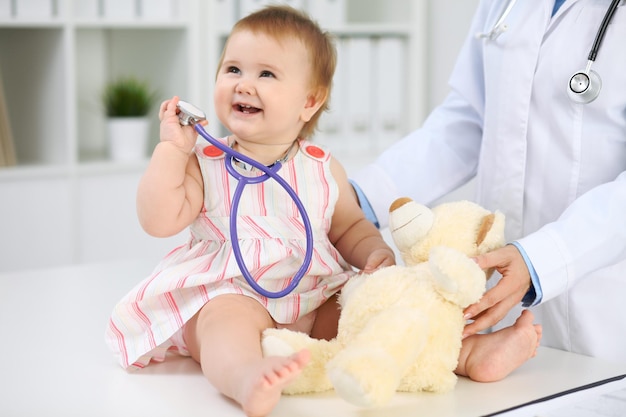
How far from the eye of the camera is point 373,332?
0.85 meters

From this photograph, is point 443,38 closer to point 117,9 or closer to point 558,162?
point 117,9

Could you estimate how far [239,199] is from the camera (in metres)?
1.01

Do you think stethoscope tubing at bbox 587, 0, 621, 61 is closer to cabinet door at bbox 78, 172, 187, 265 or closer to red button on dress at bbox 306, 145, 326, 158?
red button on dress at bbox 306, 145, 326, 158

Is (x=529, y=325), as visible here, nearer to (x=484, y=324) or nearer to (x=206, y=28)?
(x=484, y=324)

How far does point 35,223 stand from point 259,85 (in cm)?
183

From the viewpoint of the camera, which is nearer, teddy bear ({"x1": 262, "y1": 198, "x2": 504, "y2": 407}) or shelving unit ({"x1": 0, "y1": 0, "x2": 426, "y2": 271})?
teddy bear ({"x1": 262, "y1": 198, "x2": 504, "y2": 407})

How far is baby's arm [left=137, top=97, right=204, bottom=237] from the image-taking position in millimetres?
992

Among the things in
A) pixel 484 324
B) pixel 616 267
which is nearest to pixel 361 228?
pixel 484 324

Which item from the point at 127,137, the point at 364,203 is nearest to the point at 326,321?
the point at 364,203

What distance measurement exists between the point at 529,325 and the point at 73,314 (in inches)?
25.6

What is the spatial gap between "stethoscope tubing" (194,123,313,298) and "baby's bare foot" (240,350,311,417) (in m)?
0.16

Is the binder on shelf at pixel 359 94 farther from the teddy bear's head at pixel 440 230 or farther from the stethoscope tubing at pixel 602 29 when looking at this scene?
the teddy bear's head at pixel 440 230

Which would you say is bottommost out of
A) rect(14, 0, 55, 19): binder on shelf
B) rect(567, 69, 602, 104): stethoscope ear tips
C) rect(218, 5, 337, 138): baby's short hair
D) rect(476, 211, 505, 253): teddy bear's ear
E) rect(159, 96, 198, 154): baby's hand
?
rect(476, 211, 505, 253): teddy bear's ear

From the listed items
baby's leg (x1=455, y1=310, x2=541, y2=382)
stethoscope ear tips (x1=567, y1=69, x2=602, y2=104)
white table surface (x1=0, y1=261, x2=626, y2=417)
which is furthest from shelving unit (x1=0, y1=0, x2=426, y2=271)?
baby's leg (x1=455, y1=310, x2=541, y2=382)
